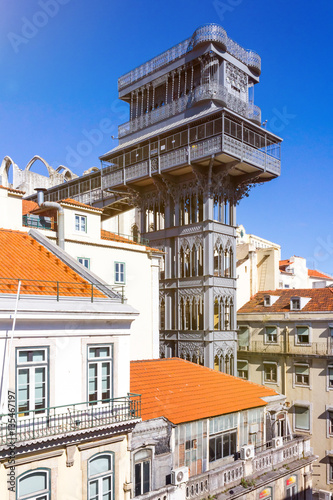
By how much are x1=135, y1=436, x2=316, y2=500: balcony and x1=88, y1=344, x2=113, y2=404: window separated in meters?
4.48

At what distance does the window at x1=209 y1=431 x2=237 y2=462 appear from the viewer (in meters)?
23.7

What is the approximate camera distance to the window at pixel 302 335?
1754 inches

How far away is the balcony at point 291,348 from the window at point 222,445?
2069 centimetres

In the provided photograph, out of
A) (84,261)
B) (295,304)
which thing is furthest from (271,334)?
(84,261)

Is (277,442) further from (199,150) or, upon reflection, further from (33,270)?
(199,150)

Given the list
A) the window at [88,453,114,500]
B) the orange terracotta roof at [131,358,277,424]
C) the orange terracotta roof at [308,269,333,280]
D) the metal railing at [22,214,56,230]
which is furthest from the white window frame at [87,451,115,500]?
the orange terracotta roof at [308,269,333,280]

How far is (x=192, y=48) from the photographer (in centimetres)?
3909

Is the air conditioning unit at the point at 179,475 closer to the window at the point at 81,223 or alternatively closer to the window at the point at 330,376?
the window at the point at 81,223

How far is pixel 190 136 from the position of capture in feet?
126

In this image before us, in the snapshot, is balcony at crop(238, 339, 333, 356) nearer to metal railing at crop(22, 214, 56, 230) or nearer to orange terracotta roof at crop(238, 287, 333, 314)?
orange terracotta roof at crop(238, 287, 333, 314)

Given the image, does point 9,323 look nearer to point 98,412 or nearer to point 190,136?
point 98,412

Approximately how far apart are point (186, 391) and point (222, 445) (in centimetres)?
336

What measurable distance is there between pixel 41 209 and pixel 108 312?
1303 centimetres

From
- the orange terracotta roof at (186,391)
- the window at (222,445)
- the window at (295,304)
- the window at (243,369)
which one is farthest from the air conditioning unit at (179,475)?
the window at (243,369)
